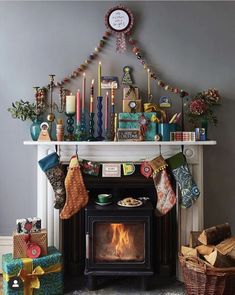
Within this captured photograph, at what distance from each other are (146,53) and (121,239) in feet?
4.97

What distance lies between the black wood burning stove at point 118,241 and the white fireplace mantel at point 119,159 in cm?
32

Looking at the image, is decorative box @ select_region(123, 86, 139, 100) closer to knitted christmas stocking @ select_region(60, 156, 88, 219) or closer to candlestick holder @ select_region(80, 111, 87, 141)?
candlestick holder @ select_region(80, 111, 87, 141)

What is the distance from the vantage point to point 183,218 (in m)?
3.16

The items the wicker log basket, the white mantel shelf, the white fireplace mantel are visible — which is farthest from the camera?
the white fireplace mantel

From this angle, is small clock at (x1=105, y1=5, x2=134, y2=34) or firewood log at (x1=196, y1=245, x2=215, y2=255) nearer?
firewood log at (x1=196, y1=245, x2=215, y2=255)

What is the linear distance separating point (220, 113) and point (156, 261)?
4.41 ft

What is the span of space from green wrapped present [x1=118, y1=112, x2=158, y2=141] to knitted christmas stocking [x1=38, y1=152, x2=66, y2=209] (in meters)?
0.58

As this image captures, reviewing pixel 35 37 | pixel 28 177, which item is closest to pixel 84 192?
pixel 28 177

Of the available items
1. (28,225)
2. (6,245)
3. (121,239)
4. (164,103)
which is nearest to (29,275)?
(28,225)

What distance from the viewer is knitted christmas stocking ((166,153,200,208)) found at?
3.05 metres

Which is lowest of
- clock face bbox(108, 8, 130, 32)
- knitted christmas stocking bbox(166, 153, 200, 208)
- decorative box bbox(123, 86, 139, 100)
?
knitted christmas stocking bbox(166, 153, 200, 208)

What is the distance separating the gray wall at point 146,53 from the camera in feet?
10.7

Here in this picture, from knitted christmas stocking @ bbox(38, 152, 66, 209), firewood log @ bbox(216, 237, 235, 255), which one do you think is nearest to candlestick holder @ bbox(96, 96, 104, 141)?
knitted christmas stocking @ bbox(38, 152, 66, 209)

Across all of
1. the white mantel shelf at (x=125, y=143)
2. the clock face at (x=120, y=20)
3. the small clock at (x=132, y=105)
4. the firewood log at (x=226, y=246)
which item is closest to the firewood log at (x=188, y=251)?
the firewood log at (x=226, y=246)
